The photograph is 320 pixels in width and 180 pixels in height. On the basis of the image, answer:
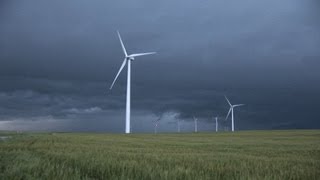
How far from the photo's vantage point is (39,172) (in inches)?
699

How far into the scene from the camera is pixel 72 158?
24438 millimetres

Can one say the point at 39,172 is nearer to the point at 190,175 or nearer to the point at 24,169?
the point at 24,169

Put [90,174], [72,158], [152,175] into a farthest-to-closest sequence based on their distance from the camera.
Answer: [72,158], [90,174], [152,175]

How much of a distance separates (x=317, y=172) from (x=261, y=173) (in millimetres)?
2924

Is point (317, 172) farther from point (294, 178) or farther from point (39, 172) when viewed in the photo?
point (39, 172)

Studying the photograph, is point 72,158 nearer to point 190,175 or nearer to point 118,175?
point 118,175

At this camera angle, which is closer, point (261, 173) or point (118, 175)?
point (118, 175)

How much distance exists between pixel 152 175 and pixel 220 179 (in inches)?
116

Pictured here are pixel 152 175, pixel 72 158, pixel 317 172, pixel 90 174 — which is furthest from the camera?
pixel 72 158

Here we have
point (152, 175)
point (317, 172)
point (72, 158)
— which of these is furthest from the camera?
point (72, 158)

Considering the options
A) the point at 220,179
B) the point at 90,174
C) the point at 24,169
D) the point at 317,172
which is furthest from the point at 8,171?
the point at 317,172

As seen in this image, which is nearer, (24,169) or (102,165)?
(24,169)

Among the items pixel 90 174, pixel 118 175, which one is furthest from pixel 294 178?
pixel 90 174

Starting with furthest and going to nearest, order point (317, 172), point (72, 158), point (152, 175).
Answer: point (72, 158) → point (317, 172) → point (152, 175)
